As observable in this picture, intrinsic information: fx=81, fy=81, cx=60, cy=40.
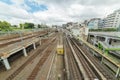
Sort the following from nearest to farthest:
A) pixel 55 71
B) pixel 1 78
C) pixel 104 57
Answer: pixel 1 78 < pixel 55 71 < pixel 104 57

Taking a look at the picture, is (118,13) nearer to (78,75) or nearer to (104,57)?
(104,57)

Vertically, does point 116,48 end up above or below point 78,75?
above

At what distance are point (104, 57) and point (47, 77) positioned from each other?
12.8m

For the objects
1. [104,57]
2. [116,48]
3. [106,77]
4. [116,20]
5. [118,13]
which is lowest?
[106,77]

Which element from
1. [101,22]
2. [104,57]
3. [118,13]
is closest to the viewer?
[104,57]

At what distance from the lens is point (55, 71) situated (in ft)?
42.7

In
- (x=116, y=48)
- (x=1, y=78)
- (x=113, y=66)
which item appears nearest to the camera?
(x=1, y=78)

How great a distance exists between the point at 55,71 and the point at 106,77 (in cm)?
767

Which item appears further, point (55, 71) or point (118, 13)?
point (118, 13)

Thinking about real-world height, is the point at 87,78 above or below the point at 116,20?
below

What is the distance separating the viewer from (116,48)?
18.3m

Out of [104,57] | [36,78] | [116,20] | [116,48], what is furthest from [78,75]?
[116,20]

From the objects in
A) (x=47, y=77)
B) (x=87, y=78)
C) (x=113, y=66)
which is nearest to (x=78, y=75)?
(x=87, y=78)

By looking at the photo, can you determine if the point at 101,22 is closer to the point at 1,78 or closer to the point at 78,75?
the point at 78,75
